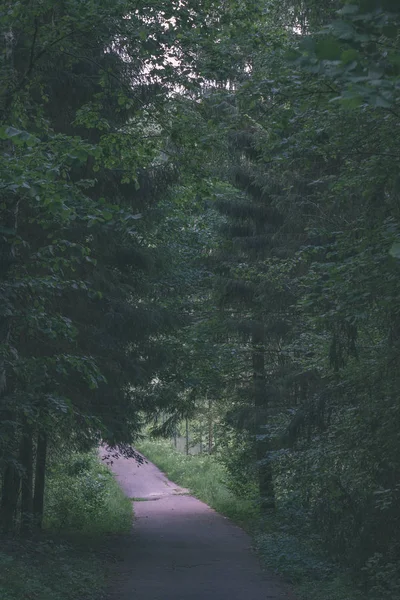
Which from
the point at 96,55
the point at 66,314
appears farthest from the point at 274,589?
the point at 96,55

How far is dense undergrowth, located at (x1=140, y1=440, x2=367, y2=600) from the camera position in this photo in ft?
34.2

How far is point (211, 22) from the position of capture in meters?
9.38

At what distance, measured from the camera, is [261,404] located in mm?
18969

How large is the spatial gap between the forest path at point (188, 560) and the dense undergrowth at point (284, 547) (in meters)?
0.31

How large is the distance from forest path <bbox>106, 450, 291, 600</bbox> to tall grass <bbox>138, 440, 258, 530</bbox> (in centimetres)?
42

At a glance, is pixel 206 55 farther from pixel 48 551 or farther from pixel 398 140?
pixel 48 551

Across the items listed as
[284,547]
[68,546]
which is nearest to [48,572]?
[68,546]

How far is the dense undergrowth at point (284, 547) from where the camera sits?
410 inches

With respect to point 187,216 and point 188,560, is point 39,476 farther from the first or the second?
point 187,216

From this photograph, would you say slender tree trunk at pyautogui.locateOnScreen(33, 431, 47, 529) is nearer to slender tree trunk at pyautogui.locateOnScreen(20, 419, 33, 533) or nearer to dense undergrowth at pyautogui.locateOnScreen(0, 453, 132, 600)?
slender tree trunk at pyautogui.locateOnScreen(20, 419, 33, 533)

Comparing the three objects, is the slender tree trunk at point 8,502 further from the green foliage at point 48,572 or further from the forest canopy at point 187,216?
the green foliage at point 48,572

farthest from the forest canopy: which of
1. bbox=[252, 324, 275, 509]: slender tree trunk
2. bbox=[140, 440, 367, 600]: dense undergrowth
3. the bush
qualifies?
the bush

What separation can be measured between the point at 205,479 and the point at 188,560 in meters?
15.4

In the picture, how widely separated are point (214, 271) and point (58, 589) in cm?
1103
